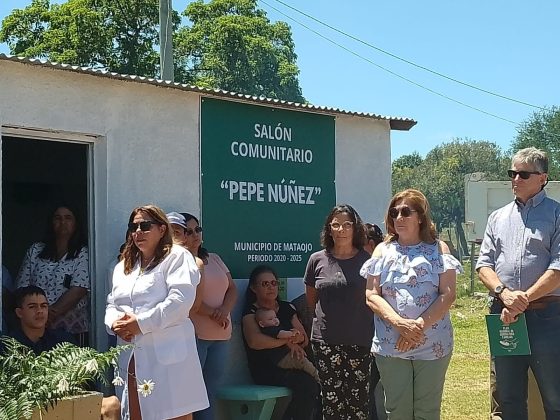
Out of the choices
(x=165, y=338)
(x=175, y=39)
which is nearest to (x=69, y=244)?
(x=165, y=338)

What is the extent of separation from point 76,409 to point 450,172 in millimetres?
50384

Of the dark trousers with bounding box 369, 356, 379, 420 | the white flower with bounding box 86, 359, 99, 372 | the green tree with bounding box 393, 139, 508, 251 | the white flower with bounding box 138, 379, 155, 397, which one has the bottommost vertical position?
the dark trousers with bounding box 369, 356, 379, 420

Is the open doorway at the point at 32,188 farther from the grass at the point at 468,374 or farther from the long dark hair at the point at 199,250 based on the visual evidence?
the grass at the point at 468,374

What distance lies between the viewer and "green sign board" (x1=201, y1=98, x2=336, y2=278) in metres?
6.93

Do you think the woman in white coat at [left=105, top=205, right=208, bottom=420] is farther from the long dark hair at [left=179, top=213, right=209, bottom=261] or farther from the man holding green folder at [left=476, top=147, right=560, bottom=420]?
the man holding green folder at [left=476, top=147, right=560, bottom=420]

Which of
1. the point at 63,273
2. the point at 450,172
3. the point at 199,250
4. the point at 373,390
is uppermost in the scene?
the point at 450,172

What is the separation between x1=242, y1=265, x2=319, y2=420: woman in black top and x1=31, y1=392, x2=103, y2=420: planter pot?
8.54ft

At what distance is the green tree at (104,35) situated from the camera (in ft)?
86.2

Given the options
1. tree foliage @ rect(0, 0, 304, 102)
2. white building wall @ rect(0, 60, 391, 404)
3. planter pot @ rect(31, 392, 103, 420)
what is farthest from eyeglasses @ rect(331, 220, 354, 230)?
tree foliage @ rect(0, 0, 304, 102)

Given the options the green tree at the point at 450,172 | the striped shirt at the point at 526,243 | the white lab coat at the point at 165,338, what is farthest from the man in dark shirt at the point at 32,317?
the green tree at the point at 450,172

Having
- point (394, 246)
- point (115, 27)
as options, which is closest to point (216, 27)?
point (115, 27)

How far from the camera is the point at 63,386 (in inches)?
162

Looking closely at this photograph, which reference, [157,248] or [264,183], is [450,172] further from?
[157,248]

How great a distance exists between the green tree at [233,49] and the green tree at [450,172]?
715 inches
